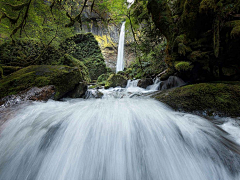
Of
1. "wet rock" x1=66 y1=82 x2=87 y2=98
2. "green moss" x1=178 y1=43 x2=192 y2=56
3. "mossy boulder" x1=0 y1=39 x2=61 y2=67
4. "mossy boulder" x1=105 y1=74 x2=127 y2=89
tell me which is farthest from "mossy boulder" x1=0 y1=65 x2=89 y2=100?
"mossy boulder" x1=105 y1=74 x2=127 y2=89

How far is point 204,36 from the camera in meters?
3.66

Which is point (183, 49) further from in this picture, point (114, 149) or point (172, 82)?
point (114, 149)

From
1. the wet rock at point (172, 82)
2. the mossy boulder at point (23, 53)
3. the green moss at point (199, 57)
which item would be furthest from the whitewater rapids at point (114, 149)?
the mossy boulder at point (23, 53)

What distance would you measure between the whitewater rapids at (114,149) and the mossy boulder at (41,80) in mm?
1737

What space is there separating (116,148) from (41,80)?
3.46 m

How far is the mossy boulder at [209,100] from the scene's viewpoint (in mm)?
2270

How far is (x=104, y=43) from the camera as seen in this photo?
2912cm

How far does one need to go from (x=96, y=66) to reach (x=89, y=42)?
4.50 m

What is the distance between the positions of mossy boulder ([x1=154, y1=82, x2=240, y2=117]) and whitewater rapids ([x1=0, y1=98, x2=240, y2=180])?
651 millimetres

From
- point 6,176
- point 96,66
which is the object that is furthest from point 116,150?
point 96,66

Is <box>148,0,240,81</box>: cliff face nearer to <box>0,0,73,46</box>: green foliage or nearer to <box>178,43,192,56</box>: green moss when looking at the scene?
<box>178,43,192,56</box>: green moss

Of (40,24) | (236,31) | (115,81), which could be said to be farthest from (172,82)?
(40,24)

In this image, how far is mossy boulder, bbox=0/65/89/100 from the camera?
3.06 metres

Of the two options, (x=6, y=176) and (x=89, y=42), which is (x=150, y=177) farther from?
(x=89, y=42)
